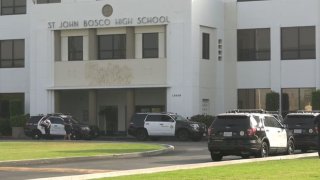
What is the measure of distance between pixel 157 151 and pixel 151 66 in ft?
65.1

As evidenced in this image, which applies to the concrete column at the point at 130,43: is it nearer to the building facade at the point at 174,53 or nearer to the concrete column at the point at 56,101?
the building facade at the point at 174,53

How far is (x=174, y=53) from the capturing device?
4969cm

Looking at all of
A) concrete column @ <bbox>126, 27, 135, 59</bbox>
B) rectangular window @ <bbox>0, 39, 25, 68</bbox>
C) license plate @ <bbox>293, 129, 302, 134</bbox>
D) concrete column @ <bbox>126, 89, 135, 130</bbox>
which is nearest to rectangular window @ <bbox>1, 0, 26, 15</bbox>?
rectangular window @ <bbox>0, 39, 25, 68</bbox>

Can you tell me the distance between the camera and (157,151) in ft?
102

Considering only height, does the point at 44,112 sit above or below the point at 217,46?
below

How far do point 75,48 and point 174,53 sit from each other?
26.6ft

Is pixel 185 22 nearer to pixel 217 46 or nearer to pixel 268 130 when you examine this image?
pixel 217 46

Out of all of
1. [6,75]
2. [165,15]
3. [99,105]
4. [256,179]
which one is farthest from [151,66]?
[256,179]

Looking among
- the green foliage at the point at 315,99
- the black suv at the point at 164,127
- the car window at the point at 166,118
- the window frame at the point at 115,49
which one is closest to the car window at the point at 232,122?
the black suv at the point at 164,127

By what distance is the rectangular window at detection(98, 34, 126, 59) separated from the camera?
52469mm

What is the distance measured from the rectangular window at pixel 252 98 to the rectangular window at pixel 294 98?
1.28 meters

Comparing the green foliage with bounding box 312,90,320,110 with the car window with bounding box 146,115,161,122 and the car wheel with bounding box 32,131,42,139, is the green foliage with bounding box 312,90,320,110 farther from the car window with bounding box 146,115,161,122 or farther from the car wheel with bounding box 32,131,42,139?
the car wheel with bounding box 32,131,42,139

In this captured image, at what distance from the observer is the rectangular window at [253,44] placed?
171 feet

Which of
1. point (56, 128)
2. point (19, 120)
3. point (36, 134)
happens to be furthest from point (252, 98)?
point (19, 120)
